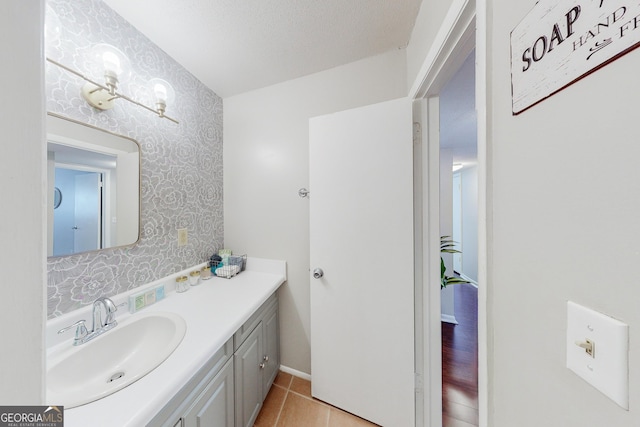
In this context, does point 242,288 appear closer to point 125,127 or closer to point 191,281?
point 191,281

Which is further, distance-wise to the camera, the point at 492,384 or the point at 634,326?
the point at 492,384

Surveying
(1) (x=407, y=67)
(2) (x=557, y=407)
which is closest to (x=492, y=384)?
(2) (x=557, y=407)

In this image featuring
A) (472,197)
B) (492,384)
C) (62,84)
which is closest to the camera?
(492,384)

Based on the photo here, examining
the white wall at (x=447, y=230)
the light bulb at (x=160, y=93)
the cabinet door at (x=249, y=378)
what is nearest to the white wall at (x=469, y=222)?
the white wall at (x=447, y=230)

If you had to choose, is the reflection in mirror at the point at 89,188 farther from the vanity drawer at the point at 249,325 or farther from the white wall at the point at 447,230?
the white wall at the point at 447,230

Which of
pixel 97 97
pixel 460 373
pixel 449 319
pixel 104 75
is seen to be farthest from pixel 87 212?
pixel 449 319

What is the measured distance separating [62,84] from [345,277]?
5.25 feet

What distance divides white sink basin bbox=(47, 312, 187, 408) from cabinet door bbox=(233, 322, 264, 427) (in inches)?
14.0

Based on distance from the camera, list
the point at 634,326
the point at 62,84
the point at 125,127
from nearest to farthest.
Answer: the point at 634,326 → the point at 62,84 → the point at 125,127

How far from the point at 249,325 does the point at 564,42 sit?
1.46m

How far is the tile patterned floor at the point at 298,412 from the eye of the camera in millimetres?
1182

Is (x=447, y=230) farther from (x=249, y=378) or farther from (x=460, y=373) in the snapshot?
(x=249, y=378)

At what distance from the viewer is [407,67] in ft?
4.09

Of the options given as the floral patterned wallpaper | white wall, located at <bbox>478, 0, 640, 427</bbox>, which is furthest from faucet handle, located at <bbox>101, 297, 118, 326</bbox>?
white wall, located at <bbox>478, 0, 640, 427</bbox>
